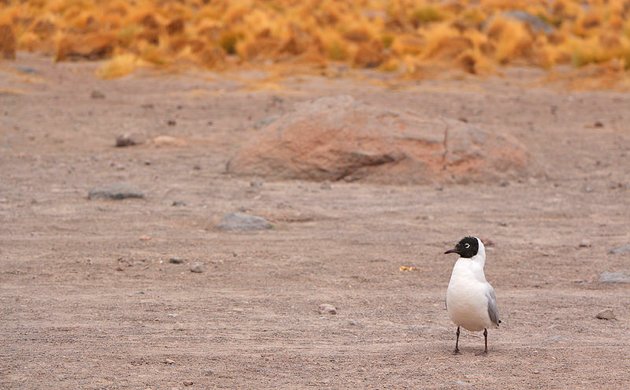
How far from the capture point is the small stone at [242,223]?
10992 mm

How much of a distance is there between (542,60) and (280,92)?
9160 mm

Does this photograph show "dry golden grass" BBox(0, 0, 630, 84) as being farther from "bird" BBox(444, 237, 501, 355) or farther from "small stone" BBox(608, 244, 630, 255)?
"bird" BBox(444, 237, 501, 355)

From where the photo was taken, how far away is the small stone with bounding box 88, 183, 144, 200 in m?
12.3

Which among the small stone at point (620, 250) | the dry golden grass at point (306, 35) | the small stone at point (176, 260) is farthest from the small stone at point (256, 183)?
the dry golden grass at point (306, 35)

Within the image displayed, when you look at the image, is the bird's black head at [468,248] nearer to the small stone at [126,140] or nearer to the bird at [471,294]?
the bird at [471,294]

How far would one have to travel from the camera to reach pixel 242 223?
11047 millimetres

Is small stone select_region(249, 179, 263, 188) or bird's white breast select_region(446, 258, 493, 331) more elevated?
bird's white breast select_region(446, 258, 493, 331)

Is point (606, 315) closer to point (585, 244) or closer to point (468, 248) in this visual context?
point (468, 248)

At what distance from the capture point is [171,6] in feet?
135

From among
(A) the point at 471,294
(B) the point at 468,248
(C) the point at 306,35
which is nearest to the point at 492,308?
(A) the point at 471,294

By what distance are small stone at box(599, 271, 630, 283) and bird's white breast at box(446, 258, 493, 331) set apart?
2669 millimetres

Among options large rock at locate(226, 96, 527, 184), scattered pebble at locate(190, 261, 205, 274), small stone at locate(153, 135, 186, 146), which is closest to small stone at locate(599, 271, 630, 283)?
scattered pebble at locate(190, 261, 205, 274)

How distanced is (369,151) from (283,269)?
4364mm

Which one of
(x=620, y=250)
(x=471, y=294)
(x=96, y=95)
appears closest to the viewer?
(x=471, y=294)
